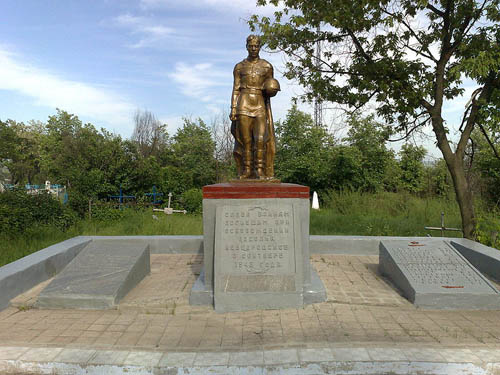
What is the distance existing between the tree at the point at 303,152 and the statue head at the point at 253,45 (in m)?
10.5

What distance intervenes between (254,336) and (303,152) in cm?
1329

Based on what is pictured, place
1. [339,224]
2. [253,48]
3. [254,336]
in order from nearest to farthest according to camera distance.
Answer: [254,336] < [253,48] < [339,224]

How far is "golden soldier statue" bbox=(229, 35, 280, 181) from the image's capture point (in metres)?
4.44

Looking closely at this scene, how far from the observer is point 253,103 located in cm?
448

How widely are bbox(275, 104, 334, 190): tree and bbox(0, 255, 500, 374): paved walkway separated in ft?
35.3

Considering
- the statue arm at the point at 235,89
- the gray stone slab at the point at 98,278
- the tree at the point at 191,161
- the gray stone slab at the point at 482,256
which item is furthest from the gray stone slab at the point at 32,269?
the tree at the point at 191,161

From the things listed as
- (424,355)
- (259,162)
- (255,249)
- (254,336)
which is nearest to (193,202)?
(259,162)

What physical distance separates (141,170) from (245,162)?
30.2 ft

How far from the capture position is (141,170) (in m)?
12.9

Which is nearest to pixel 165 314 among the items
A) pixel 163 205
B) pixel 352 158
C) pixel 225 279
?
pixel 225 279

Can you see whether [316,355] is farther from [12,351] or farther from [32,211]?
[32,211]

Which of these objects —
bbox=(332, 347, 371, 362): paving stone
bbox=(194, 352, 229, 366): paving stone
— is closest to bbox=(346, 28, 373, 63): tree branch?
bbox=(332, 347, 371, 362): paving stone

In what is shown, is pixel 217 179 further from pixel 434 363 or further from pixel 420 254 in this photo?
pixel 434 363

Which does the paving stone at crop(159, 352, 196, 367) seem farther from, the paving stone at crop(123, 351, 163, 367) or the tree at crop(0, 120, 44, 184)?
the tree at crop(0, 120, 44, 184)
